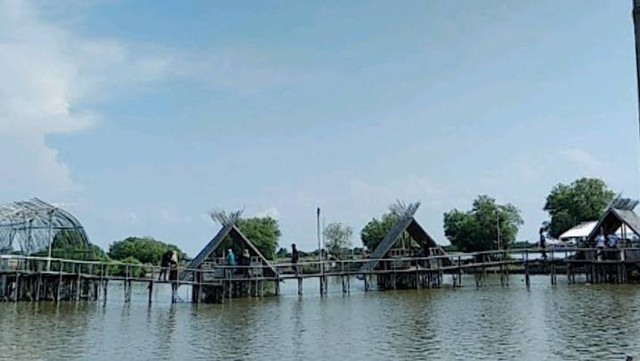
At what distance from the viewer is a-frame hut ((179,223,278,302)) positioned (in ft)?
94.4

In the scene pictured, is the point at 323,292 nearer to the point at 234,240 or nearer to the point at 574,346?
the point at 234,240

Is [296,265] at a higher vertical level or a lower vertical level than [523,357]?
higher

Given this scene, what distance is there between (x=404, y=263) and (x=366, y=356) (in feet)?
66.7

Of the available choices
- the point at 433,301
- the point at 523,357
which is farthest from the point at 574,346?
the point at 433,301

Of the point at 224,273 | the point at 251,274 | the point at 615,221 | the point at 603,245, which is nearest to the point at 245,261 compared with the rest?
the point at 251,274

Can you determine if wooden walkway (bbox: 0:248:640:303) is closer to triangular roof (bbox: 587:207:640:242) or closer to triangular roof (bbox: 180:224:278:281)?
triangular roof (bbox: 180:224:278:281)

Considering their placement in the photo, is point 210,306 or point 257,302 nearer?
point 210,306

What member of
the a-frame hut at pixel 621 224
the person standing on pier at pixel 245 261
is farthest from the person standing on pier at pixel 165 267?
the a-frame hut at pixel 621 224

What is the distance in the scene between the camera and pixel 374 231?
249ft

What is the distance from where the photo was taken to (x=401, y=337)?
16.3m

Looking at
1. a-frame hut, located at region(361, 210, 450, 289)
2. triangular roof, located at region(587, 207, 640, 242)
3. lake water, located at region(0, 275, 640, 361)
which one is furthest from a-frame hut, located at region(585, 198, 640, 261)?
a-frame hut, located at region(361, 210, 450, 289)

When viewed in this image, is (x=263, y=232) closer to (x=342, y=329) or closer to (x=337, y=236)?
(x=337, y=236)

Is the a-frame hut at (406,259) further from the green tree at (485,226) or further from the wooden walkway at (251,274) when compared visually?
the green tree at (485,226)

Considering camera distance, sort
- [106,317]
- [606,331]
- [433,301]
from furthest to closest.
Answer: [433,301]
[106,317]
[606,331]
